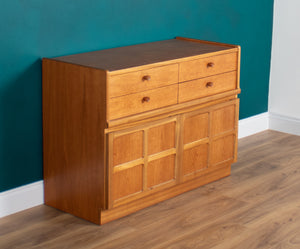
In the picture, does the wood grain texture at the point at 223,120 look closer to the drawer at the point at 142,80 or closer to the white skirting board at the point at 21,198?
the drawer at the point at 142,80

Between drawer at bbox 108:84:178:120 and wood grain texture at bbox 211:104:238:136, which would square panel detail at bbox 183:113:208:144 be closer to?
wood grain texture at bbox 211:104:238:136

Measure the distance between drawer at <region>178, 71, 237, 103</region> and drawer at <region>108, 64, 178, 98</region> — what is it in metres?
0.11

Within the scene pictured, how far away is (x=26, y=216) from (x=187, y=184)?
97 cm

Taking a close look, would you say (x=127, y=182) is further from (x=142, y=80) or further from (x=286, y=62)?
(x=286, y=62)

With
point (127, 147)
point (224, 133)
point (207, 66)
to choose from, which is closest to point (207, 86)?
point (207, 66)

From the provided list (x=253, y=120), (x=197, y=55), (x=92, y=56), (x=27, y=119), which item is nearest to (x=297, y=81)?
(x=253, y=120)

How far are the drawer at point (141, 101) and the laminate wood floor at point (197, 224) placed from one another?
0.59m

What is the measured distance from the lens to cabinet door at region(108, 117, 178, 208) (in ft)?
9.39

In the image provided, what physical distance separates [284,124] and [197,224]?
189cm

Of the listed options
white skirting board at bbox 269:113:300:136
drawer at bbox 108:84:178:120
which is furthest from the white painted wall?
drawer at bbox 108:84:178:120

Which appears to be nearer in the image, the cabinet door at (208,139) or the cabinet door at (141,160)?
the cabinet door at (141,160)

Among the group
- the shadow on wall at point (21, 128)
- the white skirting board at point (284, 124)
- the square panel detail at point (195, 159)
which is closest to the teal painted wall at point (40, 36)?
the shadow on wall at point (21, 128)

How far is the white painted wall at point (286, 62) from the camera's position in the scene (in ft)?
14.3

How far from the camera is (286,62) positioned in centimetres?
446
